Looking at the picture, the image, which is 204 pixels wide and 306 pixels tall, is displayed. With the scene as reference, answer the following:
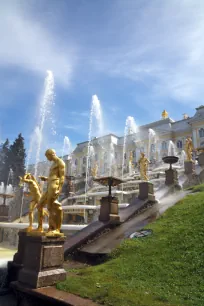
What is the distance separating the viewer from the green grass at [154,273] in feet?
13.9

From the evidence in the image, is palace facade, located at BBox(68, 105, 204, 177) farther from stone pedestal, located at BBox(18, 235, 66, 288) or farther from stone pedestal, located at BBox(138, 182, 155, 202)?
stone pedestal, located at BBox(18, 235, 66, 288)

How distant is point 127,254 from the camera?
21.6 ft

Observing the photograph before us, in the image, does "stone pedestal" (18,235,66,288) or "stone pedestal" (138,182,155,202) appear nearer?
"stone pedestal" (18,235,66,288)

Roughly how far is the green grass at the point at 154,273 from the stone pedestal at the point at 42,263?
0.28 m

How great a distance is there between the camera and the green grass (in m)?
4.24

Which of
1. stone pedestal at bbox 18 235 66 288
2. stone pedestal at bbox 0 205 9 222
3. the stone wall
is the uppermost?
stone pedestal at bbox 0 205 9 222

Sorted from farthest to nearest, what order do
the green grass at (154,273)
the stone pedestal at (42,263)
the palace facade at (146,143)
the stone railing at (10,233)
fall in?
the palace facade at (146,143) → the stone railing at (10,233) → the stone pedestal at (42,263) → the green grass at (154,273)

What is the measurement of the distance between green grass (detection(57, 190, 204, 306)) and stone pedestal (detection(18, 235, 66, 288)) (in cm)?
28

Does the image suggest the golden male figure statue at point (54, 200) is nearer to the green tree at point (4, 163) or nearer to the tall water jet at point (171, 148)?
the green tree at point (4, 163)

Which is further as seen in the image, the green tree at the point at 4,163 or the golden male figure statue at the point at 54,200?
the green tree at the point at 4,163

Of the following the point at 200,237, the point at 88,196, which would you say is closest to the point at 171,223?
the point at 200,237

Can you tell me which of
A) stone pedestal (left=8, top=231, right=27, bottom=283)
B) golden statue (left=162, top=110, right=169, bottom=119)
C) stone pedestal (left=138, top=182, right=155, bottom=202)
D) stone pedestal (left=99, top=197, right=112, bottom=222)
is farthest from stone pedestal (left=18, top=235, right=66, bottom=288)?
golden statue (left=162, top=110, right=169, bottom=119)

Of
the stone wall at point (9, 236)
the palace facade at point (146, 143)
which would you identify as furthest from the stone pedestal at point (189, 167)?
the palace facade at point (146, 143)

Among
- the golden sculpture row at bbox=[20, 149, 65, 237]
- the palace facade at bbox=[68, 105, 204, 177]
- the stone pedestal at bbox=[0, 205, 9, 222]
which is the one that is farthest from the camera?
the palace facade at bbox=[68, 105, 204, 177]
